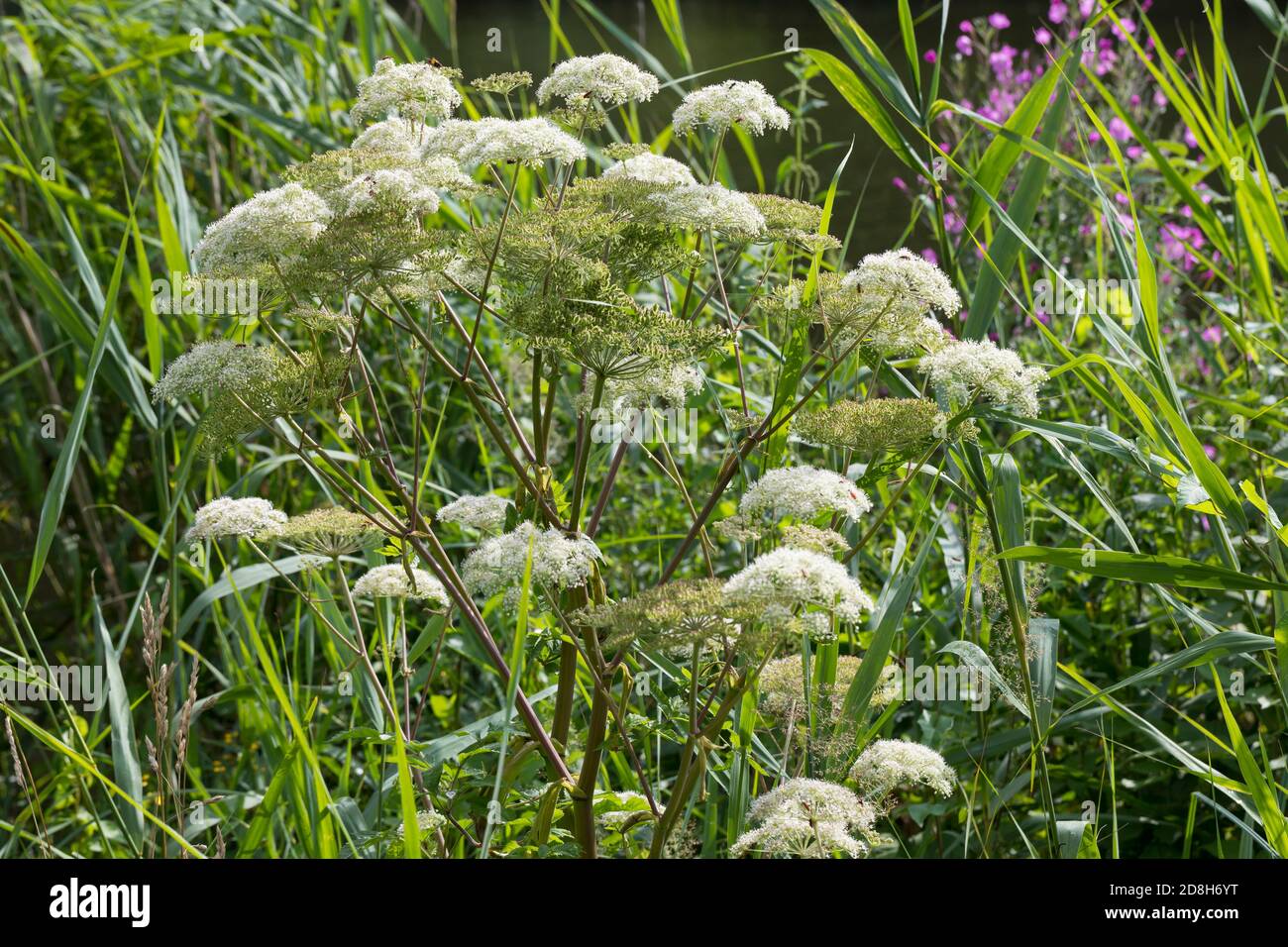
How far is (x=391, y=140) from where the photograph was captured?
177 cm

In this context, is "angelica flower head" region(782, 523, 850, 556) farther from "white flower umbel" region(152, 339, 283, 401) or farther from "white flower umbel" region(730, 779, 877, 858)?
"white flower umbel" region(152, 339, 283, 401)

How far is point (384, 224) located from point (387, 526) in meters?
0.39

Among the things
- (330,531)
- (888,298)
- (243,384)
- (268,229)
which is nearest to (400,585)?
(330,531)

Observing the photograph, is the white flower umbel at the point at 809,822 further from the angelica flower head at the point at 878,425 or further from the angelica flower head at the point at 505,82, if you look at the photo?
the angelica flower head at the point at 505,82

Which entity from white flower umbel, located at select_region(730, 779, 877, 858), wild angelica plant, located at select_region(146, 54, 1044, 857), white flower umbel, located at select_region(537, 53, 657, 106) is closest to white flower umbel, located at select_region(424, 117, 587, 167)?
wild angelica plant, located at select_region(146, 54, 1044, 857)

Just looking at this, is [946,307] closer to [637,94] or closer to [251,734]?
[637,94]

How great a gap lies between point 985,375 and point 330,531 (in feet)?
2.95

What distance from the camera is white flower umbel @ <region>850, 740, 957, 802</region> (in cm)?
154

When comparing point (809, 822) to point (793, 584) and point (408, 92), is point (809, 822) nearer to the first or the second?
point (793, 584)

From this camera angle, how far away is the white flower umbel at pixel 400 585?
183 cm

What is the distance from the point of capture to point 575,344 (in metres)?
1.49

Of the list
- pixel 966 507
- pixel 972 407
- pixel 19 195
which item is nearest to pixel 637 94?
pixel 972 407

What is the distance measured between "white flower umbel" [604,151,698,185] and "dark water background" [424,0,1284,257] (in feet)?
9.75
